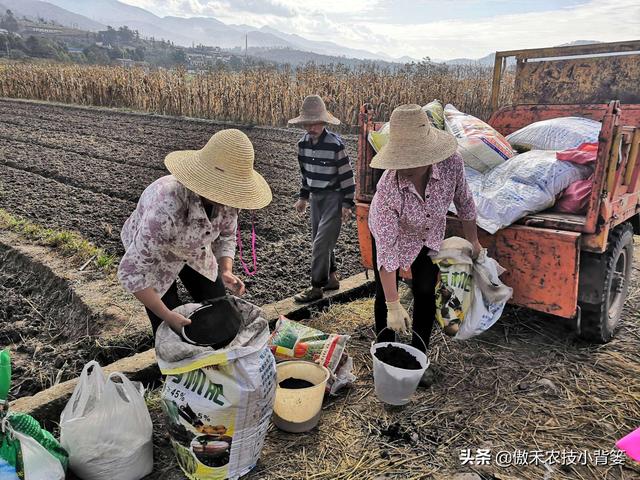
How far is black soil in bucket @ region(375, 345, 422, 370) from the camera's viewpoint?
2664 mm

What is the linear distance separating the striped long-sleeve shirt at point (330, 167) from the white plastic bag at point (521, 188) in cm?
94

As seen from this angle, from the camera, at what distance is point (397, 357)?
2707 mm

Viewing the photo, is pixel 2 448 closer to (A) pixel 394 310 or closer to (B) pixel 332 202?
(A) pixel 394 310

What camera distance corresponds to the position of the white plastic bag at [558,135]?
344cm

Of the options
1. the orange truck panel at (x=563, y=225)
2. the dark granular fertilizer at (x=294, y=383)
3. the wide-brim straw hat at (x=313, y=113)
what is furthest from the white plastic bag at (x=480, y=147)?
the dark granular fertilizer at (x=294, y=383)

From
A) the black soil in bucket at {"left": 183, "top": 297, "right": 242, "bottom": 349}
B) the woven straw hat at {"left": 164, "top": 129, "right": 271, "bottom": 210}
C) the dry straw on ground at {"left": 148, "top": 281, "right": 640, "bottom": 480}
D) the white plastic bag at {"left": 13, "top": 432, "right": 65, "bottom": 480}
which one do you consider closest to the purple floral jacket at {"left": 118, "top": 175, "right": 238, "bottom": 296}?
the woven straw hat at {"left": 164, "top": 129, "right": 271, "bottom": 210}

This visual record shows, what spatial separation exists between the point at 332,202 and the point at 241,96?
1306cm

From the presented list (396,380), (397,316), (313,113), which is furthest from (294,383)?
(313,113)

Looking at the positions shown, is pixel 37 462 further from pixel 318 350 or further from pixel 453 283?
pixel 453 283

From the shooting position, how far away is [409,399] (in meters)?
2.62

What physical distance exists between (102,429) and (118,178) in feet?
21.5

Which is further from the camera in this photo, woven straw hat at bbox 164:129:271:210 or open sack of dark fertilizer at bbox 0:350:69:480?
woven straw hat at bbox 164:129:271:210

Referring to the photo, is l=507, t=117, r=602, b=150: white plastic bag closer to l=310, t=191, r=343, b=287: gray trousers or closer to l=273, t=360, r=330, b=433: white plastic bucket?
l=310, t=191, r=343, b=287: gray trousers

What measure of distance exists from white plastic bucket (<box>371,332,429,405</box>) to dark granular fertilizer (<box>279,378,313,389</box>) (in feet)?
1.23
